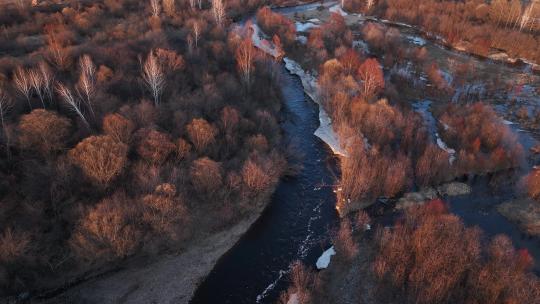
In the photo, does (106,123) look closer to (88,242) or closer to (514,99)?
(88,242)

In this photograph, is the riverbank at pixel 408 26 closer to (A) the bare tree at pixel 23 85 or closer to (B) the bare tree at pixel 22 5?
(B) the bare tree at pixel 22 5

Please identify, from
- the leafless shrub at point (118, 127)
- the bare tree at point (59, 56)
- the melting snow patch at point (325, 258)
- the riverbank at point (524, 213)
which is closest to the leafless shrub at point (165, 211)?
the leafless shrub at point (118, 127)

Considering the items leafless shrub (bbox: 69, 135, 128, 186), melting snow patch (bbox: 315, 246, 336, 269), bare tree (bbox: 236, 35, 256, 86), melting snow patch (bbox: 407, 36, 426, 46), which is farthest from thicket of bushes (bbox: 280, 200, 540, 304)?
melting snow patch (bbox: 407, 36, 426, 46)

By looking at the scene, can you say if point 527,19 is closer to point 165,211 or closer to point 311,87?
point 311,87

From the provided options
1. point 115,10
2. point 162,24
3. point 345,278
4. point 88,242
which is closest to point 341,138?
point 345,278

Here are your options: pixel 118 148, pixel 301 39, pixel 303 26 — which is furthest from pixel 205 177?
pixel 303 26
